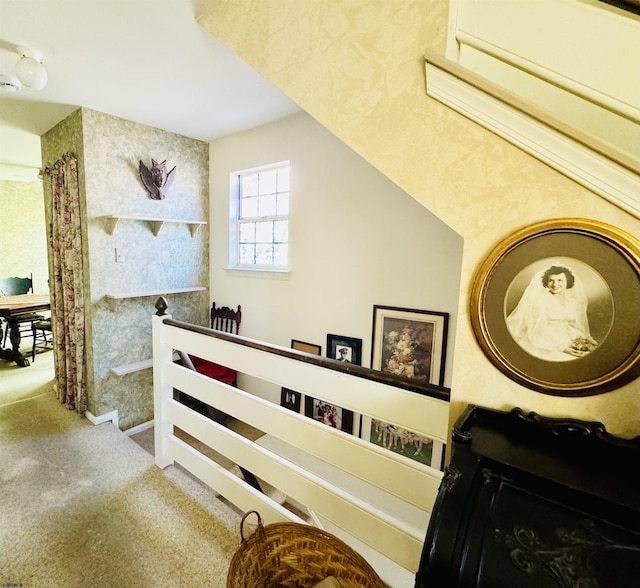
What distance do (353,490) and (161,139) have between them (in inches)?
140

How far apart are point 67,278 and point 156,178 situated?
126 centimetres

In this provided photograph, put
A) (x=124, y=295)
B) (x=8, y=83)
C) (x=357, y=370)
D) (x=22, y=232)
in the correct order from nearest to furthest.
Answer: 1. (x=357, y=370)
2. (x=8, y=83)
3. (x=124, y=295)
4. (x=22, y=232)

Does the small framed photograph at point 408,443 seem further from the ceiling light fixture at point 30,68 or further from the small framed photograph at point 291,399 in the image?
the ceiling light fixture at point 30,68

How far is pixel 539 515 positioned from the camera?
0.58 metres

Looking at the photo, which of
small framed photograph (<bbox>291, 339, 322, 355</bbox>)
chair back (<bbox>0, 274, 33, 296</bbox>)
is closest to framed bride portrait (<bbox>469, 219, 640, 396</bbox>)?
small framed photograph (<bbox>291, 339, 322, 355</bbox>)

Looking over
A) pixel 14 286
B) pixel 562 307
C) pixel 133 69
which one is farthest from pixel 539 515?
pixel 14 286

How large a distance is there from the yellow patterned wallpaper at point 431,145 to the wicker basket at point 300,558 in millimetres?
742

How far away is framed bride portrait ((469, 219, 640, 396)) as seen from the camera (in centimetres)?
72

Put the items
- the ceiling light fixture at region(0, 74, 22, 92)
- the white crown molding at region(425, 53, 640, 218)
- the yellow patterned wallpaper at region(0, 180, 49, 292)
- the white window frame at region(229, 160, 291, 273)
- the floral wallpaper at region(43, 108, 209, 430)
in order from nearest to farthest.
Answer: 1. the white crown molding at region(425, 53, 640, 218)
2. the ceiling light fixture at region(0, 74, 22, 92)
3. the floral wallpaper at region(43, 108, 209, 430)
4. the white window frame at region(229, 160, 291, 273)
5. the yellow patterned wallpaper at region(0, 180, 49, 292)

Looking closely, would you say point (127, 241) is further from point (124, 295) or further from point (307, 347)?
point (307, 347)

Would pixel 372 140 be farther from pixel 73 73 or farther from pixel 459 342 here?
pixel 73 73

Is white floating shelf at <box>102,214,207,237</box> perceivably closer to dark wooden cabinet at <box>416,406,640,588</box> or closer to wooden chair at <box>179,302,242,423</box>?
wooden chair at <box>179,302,242,423</box>

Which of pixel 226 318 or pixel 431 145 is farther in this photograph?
pixel 226 318

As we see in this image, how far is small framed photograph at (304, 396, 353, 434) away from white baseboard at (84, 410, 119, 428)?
182 centimetres
